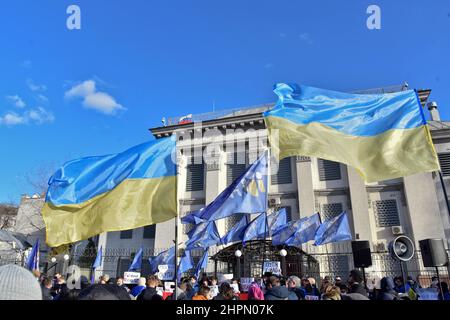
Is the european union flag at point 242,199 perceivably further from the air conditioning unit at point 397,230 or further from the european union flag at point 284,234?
the air conditioning unit at point 397,230

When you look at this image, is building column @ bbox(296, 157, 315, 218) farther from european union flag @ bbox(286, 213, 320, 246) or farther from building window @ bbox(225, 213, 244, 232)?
european union flag @ bbox(286, 213, 320, 246)

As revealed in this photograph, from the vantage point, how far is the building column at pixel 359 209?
21625mm

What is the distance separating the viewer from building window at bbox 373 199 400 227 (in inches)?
874

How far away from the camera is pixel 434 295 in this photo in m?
7.91

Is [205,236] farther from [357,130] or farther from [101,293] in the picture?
[101,293]

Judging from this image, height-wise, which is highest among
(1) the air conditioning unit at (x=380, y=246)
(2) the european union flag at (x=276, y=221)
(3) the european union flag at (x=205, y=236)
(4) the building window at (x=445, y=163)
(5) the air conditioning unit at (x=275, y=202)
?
(4) the building window at (x=445, y=163)

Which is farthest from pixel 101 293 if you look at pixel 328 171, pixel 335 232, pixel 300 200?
pixel 328 171

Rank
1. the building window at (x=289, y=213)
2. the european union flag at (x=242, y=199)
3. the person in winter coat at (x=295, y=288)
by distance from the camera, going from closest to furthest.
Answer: the person in winter coat at (x=295, y=288), the european union flag at (x=242, y=199), the building window at (x=289, y=213)

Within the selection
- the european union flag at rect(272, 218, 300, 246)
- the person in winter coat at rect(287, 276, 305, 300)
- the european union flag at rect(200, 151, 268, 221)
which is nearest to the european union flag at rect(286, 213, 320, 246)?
the european union flag at rect(272, 218, 300, 246)

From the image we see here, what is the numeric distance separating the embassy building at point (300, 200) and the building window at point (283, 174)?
0.08 meters

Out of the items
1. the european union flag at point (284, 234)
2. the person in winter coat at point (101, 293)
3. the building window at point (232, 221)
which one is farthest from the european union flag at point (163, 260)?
the person in winter coat at point (101, 293)

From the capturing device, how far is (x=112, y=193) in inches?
315

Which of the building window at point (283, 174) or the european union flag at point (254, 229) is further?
the building window at point (283, 174)
